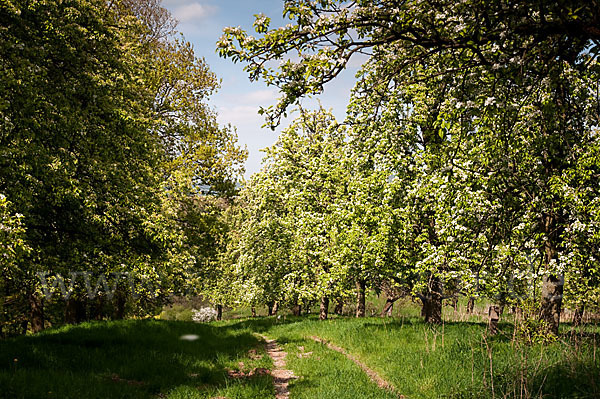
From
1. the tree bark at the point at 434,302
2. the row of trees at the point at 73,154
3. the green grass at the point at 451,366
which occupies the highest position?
the row of trees at the point at 73,154

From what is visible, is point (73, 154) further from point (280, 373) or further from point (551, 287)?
point (551, 287)

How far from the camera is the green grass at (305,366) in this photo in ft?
27.5

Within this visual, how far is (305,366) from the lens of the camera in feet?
43.9

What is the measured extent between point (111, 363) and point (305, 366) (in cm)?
616

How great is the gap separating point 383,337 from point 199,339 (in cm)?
782

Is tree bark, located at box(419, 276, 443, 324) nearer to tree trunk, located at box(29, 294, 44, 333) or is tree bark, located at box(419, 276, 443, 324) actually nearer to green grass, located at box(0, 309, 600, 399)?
green grass, located at box(0, 309, 600, 399)

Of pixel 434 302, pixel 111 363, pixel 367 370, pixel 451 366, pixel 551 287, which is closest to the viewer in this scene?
pixel 451 366

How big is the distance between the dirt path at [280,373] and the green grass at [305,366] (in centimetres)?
28

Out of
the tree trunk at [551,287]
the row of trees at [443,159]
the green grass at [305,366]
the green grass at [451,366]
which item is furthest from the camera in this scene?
the tree trunk at [551,287]

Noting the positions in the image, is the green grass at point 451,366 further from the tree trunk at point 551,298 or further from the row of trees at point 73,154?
the row of trees at point 73,154

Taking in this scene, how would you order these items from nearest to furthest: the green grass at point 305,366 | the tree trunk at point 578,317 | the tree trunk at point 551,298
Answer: the green grass at point 305,366 → the tree trunk at point 551,298 → the tree trunk at point 578,317

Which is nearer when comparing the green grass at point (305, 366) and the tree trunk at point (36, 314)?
the green grass at point (305, 366)

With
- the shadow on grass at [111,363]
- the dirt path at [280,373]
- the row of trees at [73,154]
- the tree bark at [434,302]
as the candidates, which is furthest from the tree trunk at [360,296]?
the row of trees at [73,154]

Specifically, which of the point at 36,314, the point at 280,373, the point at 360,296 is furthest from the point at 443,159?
the point at 36,314
